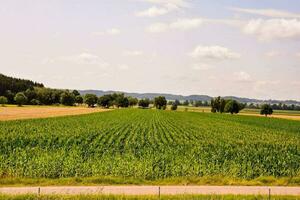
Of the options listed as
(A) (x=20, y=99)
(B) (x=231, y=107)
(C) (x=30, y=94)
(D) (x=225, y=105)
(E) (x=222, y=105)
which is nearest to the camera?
(A) (x=20, y=99)

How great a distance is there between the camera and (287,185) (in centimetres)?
2620

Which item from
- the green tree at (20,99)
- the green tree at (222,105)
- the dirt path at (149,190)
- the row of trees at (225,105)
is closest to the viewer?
the dirt path at (149,190)

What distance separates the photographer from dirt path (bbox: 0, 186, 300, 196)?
71.3ft

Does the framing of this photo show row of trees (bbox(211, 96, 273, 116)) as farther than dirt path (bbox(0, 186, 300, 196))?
Yes

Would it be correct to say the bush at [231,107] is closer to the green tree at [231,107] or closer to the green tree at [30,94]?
the green tree at [231,107]

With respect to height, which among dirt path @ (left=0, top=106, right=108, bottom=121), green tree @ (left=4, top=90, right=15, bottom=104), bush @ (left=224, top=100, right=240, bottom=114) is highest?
Answer: green tree @ (left=4, top=90, right=15, bottom=104)

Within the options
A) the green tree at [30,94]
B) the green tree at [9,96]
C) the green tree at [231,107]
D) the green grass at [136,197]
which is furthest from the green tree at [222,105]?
the green grass at [136,197]

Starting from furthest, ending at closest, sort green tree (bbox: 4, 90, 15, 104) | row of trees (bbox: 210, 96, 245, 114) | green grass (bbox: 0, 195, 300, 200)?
1. row of trees (bbox: 210, 96, 245, 114)
2. green tree (bbox: 4, 90, 15, 104)
3. green grass (bbox: 0, 195, 300, 200)

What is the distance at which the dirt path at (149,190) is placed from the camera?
21.7m

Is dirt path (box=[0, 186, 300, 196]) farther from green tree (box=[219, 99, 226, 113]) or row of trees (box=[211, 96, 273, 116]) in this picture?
green tree (box=[219, 99, 226, 113])

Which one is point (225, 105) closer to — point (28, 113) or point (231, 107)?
point (231, 107)

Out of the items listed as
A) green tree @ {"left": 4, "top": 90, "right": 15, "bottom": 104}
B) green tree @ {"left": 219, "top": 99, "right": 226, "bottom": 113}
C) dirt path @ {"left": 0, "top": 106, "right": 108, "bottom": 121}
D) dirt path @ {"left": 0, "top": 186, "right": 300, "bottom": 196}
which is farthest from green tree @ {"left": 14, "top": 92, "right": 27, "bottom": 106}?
dirt path @ {"left": 0, "top": 186, "right": 300, "bottom": 196}

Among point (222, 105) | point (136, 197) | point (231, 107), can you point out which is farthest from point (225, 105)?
point (136, 197)

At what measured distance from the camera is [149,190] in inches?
894
